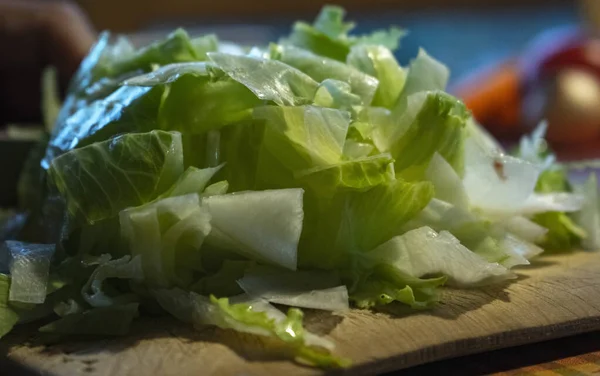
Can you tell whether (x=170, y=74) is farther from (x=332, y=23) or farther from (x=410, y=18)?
(x=410, y=18)

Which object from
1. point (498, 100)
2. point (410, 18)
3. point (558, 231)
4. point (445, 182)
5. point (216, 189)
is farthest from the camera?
point (410, 18)

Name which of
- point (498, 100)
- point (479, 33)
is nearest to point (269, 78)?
point (498, 100)

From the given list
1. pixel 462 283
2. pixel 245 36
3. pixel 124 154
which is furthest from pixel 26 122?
pixel 462 283

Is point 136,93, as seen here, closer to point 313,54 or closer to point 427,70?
point 313,54

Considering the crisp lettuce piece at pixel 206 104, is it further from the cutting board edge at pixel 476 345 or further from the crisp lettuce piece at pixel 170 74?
the cutting board edge at pixel 476 345

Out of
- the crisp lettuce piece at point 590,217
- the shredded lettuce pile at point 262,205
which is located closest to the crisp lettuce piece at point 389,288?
the shredded lettuce pile at point 262,205

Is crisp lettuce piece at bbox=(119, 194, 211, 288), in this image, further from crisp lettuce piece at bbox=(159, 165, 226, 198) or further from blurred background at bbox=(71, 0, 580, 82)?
blurred background at bbox=(71, 0, 580, 82)
